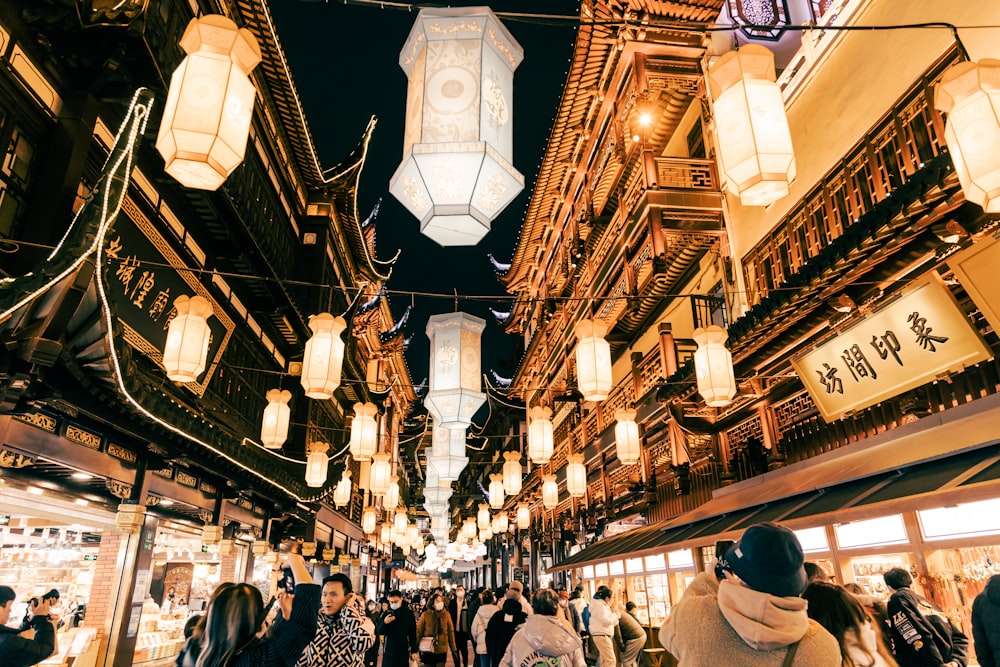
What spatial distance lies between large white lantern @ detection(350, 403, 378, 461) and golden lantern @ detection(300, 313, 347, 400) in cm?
457

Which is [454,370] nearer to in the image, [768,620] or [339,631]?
[339,631]

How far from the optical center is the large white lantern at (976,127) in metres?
4.64

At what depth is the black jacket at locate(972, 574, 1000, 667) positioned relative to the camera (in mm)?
5320

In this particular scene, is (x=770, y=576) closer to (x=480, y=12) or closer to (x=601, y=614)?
(x=480, y=12)

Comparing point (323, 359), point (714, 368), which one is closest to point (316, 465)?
point (323, 359)

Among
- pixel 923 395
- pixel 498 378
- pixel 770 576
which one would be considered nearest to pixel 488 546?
pixel 498 378

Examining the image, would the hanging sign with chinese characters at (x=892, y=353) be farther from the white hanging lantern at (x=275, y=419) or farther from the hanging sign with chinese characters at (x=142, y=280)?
the white hanging lantern at (x=275, y=419)

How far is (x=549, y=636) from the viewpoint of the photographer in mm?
5250

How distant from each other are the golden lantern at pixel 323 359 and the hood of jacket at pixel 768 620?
7666mm

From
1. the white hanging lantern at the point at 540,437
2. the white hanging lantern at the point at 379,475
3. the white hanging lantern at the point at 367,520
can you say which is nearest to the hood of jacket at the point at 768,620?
the white hanging lantern at the point at 540,437

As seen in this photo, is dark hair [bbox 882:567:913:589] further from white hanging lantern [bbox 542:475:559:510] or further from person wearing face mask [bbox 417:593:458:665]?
white hanging lantern [bbox 542:475:559:510]

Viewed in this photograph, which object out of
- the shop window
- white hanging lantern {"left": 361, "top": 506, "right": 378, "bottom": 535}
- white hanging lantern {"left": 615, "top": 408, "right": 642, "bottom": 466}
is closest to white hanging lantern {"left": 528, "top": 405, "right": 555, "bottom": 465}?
white hanging lantern {"left": 615, "top": 408, "right": 642, "bottom": 466}

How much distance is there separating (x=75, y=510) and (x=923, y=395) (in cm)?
1175

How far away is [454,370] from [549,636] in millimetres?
5567
